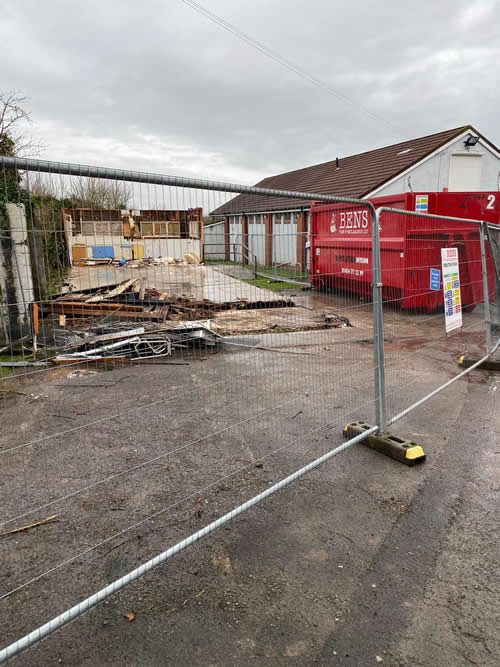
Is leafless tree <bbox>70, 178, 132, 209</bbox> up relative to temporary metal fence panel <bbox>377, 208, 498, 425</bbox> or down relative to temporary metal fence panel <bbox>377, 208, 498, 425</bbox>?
up

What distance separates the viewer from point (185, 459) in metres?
3.95

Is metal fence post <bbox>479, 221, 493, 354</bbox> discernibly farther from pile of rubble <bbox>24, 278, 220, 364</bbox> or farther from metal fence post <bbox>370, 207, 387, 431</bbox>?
pile of rubble <bbox>24, 278, 220, 364</bbox>

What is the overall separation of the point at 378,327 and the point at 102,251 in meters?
2.40

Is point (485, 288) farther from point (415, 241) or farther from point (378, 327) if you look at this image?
point (415, 241)

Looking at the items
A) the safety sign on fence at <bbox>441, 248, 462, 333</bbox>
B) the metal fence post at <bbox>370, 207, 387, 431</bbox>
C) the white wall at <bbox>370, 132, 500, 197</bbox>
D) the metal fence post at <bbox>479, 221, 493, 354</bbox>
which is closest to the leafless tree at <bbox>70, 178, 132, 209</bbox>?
the metal fence post at <bbox>370, 207, 387, 431</bbox>

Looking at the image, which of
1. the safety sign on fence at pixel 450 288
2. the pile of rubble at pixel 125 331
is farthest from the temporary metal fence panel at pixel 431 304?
the pile of rubble at pixel 125 331

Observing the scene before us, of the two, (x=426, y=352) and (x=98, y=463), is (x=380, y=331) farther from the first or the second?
(x=426, y=352)

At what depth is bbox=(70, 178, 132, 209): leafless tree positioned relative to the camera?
2289mm

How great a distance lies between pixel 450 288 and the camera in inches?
191

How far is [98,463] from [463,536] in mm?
2860

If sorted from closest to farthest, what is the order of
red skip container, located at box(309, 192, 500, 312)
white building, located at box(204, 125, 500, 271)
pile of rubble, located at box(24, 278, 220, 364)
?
pile of rubble, located at box(24, 278, 220, 364), red skip container, located at box(309, 192, 500, 312), white building, located at box(204, 125, 500, 271)

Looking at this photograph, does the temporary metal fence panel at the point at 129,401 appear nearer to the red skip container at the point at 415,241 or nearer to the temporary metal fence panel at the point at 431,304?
the temporary metal fence panel at the point at 431,304

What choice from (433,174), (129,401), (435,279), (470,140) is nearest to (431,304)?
(435,279)

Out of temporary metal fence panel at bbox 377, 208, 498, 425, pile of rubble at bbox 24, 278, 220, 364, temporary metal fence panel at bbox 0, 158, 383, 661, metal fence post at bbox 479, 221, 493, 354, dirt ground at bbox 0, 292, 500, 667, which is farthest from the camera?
pile of rubble at bbox 24, 278, 220, 364
